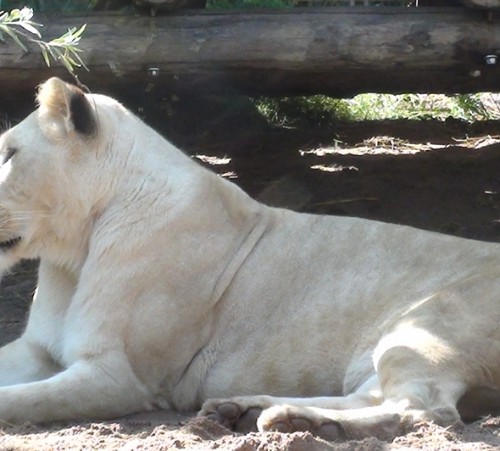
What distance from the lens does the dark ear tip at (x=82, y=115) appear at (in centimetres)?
454

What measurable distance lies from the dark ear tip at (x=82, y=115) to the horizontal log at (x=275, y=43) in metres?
1.27

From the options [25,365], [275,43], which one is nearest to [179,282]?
[25,365]

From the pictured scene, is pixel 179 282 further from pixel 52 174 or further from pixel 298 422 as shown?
pixel 298 422

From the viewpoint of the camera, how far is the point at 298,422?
11.9 feet

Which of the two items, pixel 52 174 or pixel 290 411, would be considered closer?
pixel 290 411

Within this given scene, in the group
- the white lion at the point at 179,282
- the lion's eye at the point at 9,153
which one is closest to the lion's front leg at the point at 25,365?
the white lion at the point at 179,282

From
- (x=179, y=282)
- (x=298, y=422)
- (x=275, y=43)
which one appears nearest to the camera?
(x=298, y=422)

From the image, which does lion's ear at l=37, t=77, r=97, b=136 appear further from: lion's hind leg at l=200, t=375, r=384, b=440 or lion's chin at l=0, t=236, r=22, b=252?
lion's hind leg at l=200, t=375, r=384, b=440

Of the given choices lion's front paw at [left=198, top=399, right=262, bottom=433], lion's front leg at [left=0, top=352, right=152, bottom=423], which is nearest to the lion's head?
lion's front leg at [left=0, top=352, right=152, bottom=423]

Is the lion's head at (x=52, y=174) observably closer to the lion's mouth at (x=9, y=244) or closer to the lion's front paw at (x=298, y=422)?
the lion's mouth at (x=9, y=244)

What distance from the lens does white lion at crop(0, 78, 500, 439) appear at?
427cm

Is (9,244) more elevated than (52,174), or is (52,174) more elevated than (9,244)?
(52,174)

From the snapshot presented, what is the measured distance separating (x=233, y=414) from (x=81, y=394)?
646mm

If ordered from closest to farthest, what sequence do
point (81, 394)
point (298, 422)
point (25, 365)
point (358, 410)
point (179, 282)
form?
point (298, 422) < point (358, 410) < point (81, 394) < point (179, 282) < point (25, 365)
